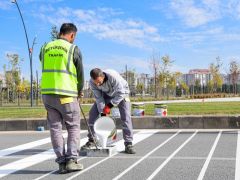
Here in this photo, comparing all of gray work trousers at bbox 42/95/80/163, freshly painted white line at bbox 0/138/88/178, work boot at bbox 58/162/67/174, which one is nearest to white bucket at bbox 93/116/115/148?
freshly painted white line at bbox 0/138/88/178

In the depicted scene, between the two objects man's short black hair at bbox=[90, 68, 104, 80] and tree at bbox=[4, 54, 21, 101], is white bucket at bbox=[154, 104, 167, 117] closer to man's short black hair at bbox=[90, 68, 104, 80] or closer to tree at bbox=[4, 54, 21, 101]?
man's short black hair at bbox=[90, 68, 104, 80]

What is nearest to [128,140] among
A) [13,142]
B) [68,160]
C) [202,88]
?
[68,160]

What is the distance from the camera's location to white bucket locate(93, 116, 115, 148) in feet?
24.3

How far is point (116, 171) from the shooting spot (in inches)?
226

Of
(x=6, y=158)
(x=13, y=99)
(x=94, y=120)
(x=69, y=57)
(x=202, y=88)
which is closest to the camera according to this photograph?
(x=69, y=57)

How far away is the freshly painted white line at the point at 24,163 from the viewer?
19.7 ft

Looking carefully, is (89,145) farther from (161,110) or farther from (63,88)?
(161,110)

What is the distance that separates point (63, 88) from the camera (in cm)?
569

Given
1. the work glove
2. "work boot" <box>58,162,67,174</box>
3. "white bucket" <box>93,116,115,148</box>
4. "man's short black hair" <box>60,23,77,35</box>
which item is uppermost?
"man's short black hair" <box>60,23,77,35</box>

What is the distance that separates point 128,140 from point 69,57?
2.41m

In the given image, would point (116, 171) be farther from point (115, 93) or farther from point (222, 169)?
point (115, 93)

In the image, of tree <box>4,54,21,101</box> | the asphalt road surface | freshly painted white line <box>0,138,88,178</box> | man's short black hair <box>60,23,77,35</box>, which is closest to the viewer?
the asphalt road surface

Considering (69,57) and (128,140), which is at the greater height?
(69,57)

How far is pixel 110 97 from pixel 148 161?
157cm
